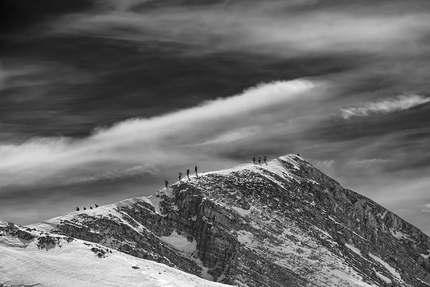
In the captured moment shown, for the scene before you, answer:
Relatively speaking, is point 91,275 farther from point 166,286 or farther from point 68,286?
point 166,286

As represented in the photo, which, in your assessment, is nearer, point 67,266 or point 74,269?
point 74,269

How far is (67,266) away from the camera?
141875 mm

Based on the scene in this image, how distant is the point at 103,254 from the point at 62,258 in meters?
7.78

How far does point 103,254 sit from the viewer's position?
14825cm

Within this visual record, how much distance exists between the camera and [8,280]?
13538 centimetres

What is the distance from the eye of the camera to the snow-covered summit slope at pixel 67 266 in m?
137

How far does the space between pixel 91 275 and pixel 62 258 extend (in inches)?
330

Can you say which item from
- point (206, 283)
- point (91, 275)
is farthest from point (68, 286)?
point (206, 283)

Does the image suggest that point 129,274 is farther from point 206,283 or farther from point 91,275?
point 206,283

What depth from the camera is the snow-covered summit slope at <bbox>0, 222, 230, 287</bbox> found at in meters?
137

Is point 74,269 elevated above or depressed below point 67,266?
below

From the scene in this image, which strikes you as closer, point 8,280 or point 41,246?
point 8,280

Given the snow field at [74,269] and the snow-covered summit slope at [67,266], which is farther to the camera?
the snow-covered summit slope at [67,266]

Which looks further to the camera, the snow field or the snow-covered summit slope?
the snow-covered summit slope
